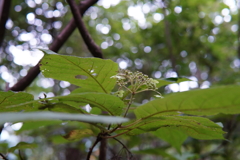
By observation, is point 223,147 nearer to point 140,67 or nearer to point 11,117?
point 140,67

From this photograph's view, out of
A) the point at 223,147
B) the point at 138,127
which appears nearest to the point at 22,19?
the point at 138,127

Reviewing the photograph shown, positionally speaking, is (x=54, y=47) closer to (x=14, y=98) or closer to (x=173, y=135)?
(x=14, y=98)

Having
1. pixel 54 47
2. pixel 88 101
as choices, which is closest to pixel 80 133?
pixel 88 101

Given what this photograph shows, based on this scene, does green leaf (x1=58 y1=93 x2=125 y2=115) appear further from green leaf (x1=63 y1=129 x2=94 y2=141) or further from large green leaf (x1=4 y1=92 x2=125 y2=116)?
green leaf (x1=63 y1=129 x2=94 y2=141)

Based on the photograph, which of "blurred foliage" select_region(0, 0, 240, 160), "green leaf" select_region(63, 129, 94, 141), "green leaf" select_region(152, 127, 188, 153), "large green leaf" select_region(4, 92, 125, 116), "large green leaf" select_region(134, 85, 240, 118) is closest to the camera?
"large green leaf" select_region(134, 85, 240, 118)

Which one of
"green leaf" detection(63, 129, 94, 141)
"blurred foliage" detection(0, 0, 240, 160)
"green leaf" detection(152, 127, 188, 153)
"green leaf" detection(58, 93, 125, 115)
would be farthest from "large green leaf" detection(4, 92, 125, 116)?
"blurred foliage" detection(0, 0, 240, 160)
